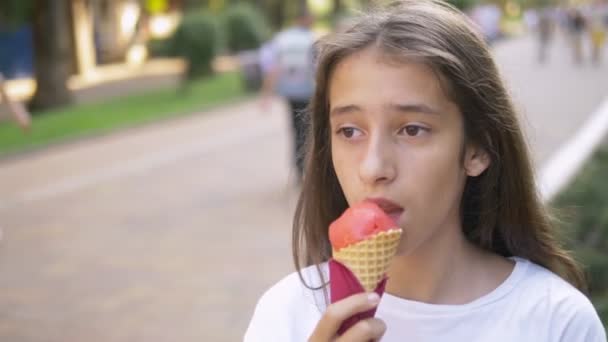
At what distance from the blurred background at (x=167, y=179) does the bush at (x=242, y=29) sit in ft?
12.3

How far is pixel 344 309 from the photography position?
1.43 metres

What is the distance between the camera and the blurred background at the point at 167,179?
5973mm

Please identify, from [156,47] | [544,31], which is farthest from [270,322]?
[156,47]

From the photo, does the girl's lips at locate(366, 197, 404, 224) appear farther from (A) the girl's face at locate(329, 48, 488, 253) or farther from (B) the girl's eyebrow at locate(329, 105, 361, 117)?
(B) the girl's eyebrow at locate(329, 105, 361, 117)

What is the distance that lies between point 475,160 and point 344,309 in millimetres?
538

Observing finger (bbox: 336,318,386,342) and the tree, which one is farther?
the tree

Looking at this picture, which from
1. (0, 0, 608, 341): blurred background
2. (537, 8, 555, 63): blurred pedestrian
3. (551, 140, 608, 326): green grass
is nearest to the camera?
(551, 140, 608, 326): green grass

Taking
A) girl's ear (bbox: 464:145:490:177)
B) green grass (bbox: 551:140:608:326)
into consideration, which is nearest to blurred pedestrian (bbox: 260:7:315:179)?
green grass (bbox: 551:140:608:326)

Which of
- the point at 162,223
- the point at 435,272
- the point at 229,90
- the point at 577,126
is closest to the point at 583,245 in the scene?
the point at 435,272

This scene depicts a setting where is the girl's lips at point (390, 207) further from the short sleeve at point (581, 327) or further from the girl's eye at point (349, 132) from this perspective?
the short sleeve at point (581, 327)

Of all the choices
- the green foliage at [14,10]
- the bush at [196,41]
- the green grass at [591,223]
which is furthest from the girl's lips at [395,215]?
the bush at [196,41]

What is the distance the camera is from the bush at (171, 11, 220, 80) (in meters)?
21.8

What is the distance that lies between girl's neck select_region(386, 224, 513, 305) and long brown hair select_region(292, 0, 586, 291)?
0.14 meters

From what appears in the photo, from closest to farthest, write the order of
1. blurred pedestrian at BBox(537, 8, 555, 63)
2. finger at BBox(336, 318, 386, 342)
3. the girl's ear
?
finger at BBox(336, 318, 386, 342)
the girl's ear
blurred pedestrian at BBox(537, 8, 555, 63)
